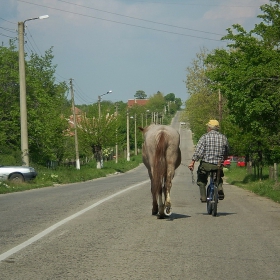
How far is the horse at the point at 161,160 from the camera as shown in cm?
1102

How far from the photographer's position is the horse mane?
11.0 m

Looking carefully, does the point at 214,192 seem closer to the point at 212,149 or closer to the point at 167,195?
the point at 212,149

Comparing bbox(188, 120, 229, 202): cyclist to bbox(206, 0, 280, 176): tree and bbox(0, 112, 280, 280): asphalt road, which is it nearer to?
bbox(0, 112, 280, 280): asphalt road

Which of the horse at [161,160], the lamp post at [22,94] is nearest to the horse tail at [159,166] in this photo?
the horse at [161,160]

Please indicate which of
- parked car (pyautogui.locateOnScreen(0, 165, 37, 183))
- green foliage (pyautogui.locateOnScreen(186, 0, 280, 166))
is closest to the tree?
green foliage (pyautogui.locateOnScreen(186, 0, 280, 166))

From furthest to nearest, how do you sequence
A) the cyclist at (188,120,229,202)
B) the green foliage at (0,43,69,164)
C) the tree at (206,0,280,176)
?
the green foliage at (0,43,69,164) < the tree at (206,0,280,176) < the cyclist at (188,120,229,202)

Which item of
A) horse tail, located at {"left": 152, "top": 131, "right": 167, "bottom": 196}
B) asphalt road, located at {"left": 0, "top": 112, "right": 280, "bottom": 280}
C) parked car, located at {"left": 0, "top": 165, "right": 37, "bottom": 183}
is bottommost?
parked car, located at {"left": 0, "top": 165, "right": 37, "bottom": 183}

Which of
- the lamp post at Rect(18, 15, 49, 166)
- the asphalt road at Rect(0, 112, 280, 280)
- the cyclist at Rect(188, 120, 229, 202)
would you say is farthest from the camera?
the lamp post at Rect(18, 15, 49, 166)

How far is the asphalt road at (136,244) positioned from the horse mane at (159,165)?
63 cm

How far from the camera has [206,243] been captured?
335 inches

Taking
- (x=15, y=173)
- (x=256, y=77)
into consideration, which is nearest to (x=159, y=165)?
(x=256, y=77)

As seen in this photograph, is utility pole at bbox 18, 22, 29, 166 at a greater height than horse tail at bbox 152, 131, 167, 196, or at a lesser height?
greater

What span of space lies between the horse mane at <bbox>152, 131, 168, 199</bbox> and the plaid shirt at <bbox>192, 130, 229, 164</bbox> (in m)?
0.96

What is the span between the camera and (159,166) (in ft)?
36.2
